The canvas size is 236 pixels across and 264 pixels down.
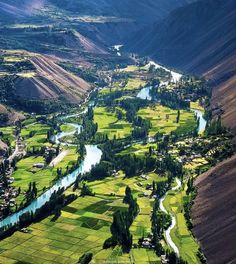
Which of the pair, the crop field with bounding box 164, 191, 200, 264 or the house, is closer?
the crop field with bounding box 164, 191, 200, 264

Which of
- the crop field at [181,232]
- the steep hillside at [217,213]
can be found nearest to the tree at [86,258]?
the crop field at [181,232]

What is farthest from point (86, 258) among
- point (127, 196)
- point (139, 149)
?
point (139, 149)

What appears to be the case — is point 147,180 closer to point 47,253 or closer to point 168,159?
point 168,159

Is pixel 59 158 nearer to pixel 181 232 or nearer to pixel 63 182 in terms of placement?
pixel 63 182

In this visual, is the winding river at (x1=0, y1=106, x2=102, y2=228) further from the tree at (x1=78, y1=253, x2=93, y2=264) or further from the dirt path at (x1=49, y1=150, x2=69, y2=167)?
the tree at (x1=78, y1=253, x2=93, y2=264)

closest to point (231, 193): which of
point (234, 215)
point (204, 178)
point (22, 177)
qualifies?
point (234, 215)

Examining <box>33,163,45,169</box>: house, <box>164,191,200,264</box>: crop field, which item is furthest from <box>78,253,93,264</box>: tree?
<box>33,163,45,169</box>: house
